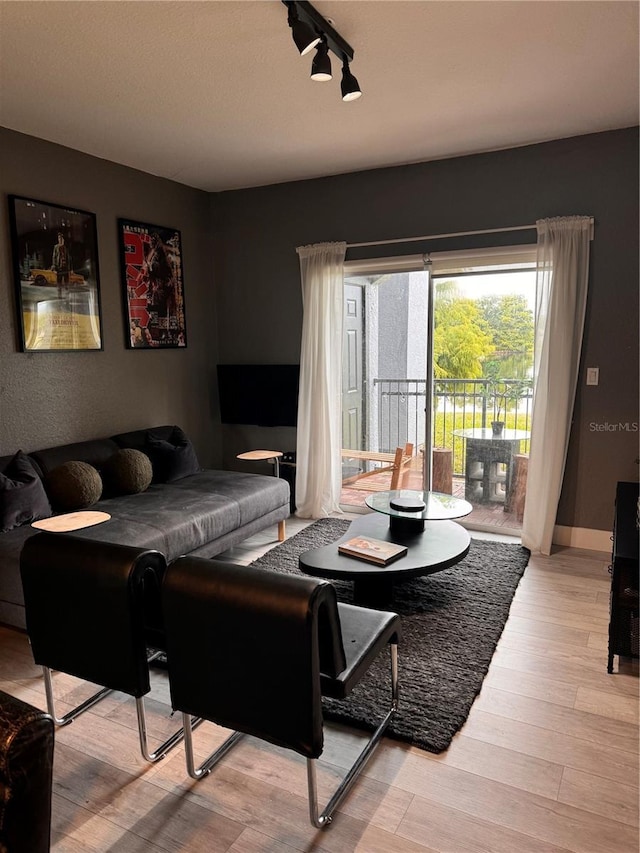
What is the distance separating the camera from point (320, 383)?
4.66 metres

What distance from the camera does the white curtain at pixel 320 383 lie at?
459 cm

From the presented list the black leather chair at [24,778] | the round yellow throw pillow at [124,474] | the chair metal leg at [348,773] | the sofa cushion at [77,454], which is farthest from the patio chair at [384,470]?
the black leather chair at [24,778]

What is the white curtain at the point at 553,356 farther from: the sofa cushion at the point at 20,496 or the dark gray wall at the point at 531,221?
the sofa cushion at the point at 20,496

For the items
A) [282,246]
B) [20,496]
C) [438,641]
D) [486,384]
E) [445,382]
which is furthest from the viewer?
[282,246]

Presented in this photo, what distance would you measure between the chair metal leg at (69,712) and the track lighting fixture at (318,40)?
101 inches

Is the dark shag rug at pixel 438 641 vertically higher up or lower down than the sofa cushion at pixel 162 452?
lower down

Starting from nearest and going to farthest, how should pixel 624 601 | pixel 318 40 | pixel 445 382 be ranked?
1. pixel 318 40
2. pixel 624 601
3. pixel 445 382

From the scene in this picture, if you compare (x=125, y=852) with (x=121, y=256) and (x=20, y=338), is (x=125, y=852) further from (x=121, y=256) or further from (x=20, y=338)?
(x=121, y=256)

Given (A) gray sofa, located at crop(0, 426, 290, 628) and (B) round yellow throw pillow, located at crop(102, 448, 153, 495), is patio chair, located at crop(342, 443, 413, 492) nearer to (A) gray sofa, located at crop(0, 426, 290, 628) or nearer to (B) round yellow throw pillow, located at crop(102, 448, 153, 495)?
(A) gray sofa, located at crop(0, 426, 290, 628)

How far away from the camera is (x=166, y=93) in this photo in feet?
9.88

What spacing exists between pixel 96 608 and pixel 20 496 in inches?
58.8

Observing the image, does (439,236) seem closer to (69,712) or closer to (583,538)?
(583,538)

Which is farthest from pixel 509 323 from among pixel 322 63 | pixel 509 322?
pixel 322 63

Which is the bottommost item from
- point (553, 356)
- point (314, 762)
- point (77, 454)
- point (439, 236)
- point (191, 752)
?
point (191, 752)
